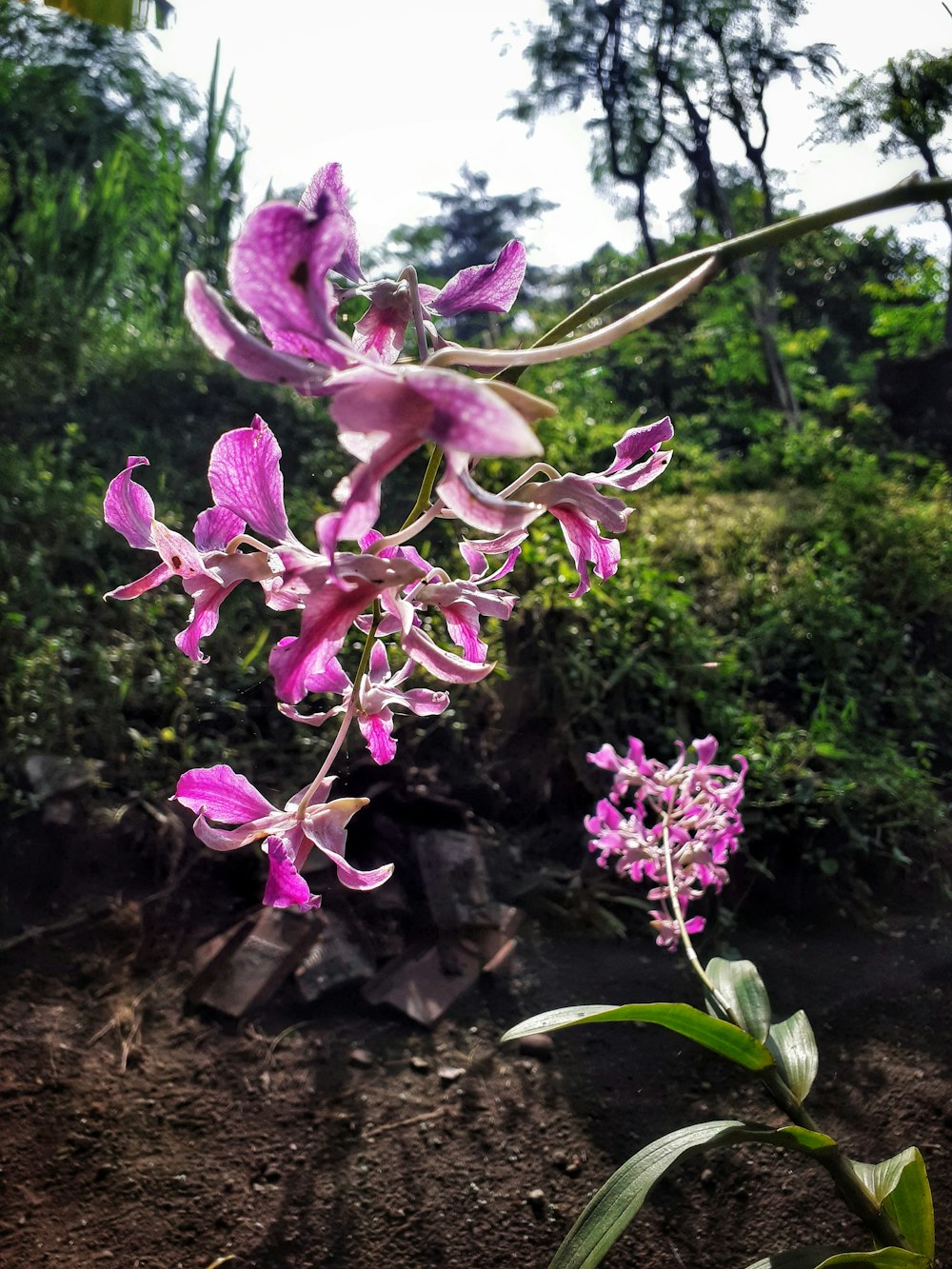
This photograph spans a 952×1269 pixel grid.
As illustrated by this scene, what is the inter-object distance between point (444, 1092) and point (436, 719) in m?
0.85

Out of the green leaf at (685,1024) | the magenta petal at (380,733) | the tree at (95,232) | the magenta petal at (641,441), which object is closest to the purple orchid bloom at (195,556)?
the magenta petal at (380,733)

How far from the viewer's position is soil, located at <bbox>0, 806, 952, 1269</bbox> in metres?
1.00

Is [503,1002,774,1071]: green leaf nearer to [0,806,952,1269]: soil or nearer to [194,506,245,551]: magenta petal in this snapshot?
[0,806,952,1269]: soil

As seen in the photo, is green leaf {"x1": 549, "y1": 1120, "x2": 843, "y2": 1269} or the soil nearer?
green leaf {"x1": 549, "y1": 1120, "x2": 843, "y2": 1269}

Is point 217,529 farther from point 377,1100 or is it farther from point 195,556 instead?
point 377,1100

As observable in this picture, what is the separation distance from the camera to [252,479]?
42 cm

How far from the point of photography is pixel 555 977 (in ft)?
5.20

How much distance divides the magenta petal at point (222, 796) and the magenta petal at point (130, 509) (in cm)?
13

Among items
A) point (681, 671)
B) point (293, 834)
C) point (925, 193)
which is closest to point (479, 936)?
point (681, 671)

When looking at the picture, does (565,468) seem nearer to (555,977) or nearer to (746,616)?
(746,616)

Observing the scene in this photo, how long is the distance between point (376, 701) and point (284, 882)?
11 cm

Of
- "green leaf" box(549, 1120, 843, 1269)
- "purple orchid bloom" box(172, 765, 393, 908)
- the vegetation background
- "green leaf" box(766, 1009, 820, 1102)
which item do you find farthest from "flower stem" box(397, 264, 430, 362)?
"green leaf" box(766, 1009, 820, 1102)

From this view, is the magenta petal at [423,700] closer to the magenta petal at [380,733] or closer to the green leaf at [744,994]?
the magenta petal at [380,733]

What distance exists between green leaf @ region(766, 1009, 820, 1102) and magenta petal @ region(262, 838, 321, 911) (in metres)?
0.64
